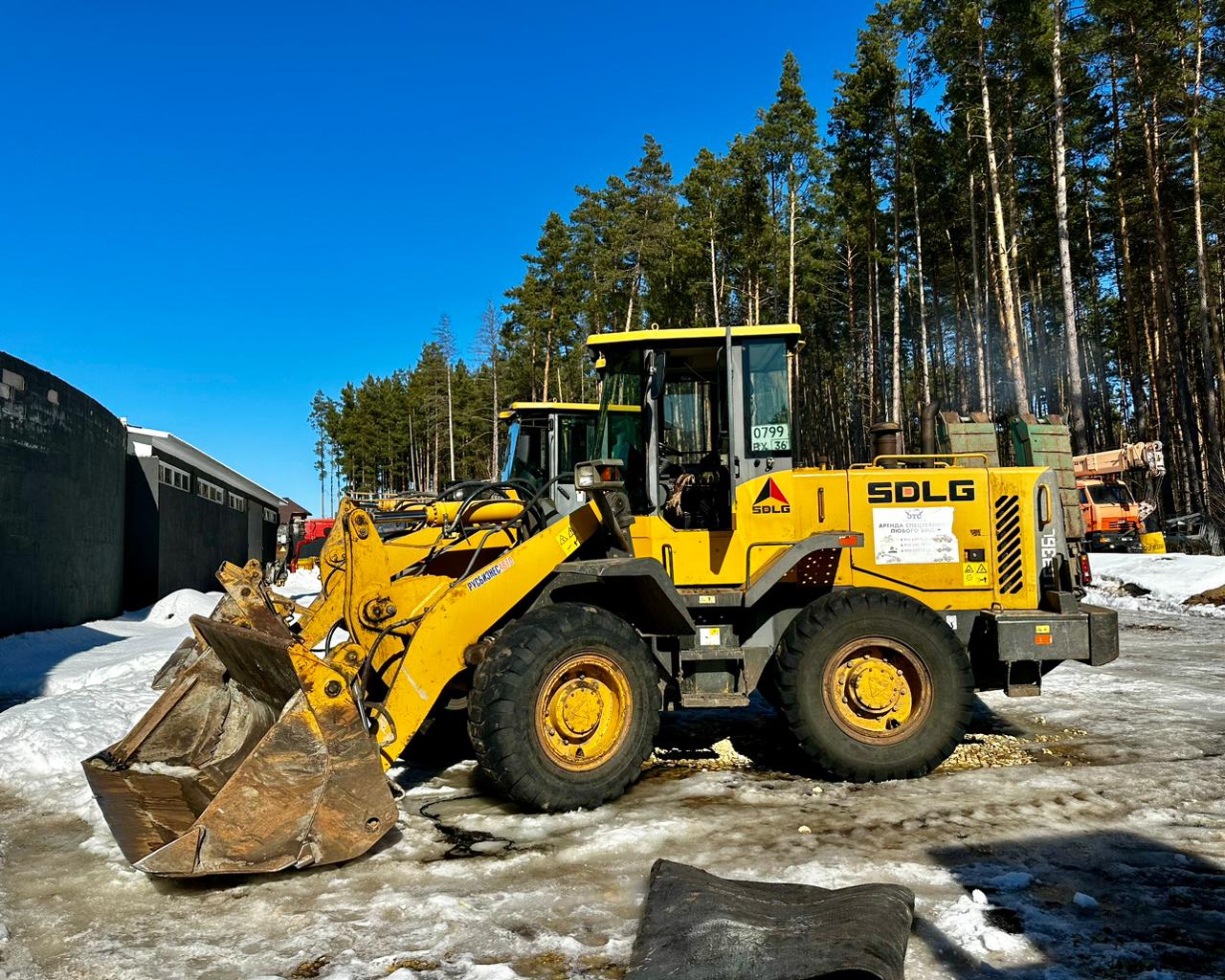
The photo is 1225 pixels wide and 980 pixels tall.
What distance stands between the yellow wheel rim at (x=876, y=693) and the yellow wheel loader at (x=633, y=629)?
1 centimetres

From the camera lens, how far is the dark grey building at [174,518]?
19922mm

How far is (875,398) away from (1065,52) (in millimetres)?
14478

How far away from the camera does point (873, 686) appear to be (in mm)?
5348

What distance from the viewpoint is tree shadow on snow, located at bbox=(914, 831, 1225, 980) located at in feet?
10.00

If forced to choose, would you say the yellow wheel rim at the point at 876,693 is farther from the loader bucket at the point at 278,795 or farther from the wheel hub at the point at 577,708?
the loader bucket at the point at 278,795

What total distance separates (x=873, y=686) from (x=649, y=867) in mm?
2084

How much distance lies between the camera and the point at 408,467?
7756cm

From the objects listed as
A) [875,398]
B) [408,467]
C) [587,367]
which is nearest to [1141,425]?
[875,398]

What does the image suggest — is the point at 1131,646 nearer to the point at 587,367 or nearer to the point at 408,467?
the point at 587,367

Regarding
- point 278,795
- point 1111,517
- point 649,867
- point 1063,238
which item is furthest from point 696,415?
point 1111,517

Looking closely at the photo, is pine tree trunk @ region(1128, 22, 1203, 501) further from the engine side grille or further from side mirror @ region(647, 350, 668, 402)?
side mirror @ region(647, 350, 668, 402)

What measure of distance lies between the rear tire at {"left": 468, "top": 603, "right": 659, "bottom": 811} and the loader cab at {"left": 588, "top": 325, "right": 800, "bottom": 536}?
1.14 meters

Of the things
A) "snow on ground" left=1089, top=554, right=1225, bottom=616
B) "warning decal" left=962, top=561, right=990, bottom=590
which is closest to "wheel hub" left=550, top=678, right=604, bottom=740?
"warning decal" left=962, top=561, right=990, bottom=590

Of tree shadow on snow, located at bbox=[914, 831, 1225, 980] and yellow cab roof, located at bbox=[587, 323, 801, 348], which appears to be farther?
yellow cab roof, located at bbox=[587, 323, 801, 348]
